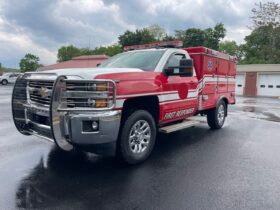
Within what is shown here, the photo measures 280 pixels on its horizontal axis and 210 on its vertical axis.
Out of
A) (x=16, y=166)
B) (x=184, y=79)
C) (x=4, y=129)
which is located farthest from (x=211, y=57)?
(x=4, y=129)

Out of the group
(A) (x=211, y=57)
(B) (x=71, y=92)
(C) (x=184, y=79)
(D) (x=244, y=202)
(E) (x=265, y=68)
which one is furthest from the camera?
(E) (x=265, y=68)

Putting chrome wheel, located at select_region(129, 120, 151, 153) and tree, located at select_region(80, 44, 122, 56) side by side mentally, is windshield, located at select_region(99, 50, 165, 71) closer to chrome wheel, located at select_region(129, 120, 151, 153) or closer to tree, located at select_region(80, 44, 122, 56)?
chrome wheel, located at select_region(129, 120, 151, 153)

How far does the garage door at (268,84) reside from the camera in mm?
29156

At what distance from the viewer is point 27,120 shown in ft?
16.2

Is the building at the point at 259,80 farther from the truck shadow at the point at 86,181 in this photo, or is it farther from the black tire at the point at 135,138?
the black tire at the point at 135,138

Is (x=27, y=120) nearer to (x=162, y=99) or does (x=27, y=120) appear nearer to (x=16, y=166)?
(x=16, y=166)

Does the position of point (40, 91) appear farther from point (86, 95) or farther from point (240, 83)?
point (240, 83)

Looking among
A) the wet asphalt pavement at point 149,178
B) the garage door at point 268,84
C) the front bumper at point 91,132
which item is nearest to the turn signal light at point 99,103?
the front bumper at point 91,132

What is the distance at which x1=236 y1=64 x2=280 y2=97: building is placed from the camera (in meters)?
29.2

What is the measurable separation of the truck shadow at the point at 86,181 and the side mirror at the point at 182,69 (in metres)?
1.61

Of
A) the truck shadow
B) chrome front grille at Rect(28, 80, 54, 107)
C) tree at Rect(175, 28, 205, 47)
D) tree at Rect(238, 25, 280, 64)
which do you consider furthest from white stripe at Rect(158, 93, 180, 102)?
tree at Rect(175, 28, 205, 47)

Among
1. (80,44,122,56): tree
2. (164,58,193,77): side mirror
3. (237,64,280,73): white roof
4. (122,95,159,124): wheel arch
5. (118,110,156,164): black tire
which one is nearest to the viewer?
(118,110,156,164): black tire

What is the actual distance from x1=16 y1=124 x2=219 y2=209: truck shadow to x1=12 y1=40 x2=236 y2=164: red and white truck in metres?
0.38

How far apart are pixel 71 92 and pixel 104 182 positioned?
4.55ft
